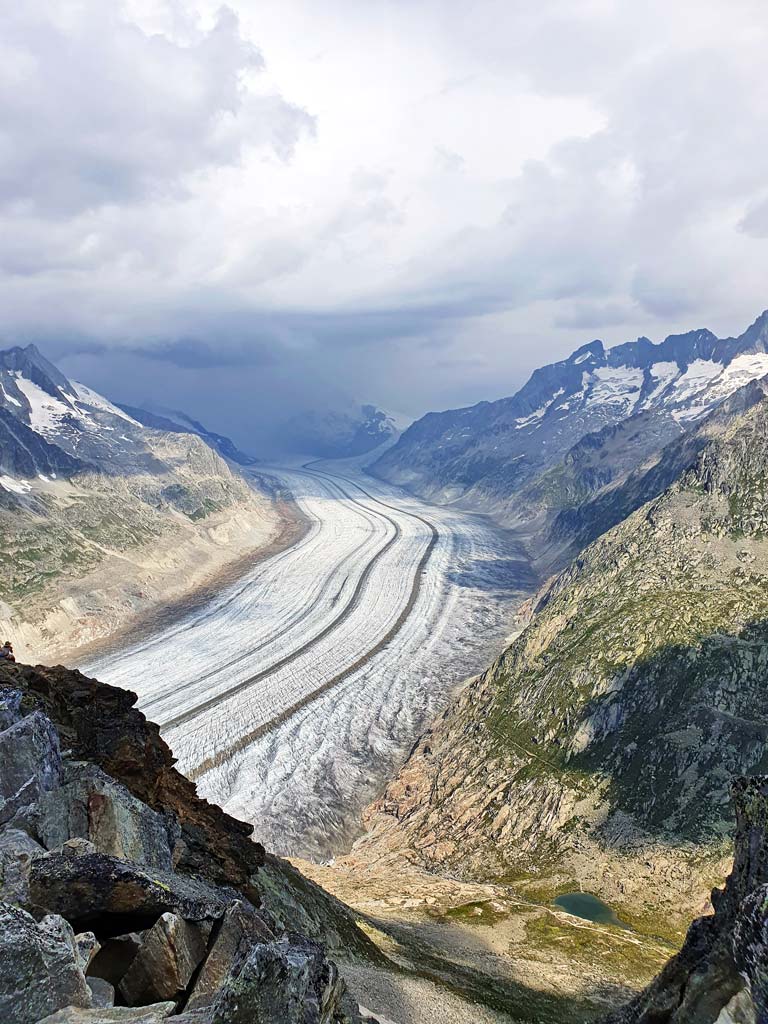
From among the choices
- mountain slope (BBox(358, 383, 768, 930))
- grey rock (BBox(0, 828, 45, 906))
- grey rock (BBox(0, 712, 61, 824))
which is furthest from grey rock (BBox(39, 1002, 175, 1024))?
mountain slope (BBox(358, 383, 768, 930))

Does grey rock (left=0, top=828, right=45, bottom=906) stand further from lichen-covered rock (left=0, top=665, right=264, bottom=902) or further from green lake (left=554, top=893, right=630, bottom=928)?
green lake (left=554, top=893, right=630, bottom=928)

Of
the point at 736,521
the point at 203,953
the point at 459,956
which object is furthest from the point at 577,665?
the point at 203,953

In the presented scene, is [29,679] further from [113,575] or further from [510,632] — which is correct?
[113,575]

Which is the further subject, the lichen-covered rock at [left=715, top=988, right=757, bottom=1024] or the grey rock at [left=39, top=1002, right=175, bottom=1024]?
the lichen-covered rock at [left=715, top=988, right=757, bottom=1024]

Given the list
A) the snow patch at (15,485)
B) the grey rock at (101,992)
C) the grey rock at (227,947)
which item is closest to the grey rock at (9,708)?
the grey rock at (227,947)

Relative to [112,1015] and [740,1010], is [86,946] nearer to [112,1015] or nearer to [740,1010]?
[112,1015]

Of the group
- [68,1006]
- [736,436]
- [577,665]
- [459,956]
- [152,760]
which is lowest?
[459,956]
